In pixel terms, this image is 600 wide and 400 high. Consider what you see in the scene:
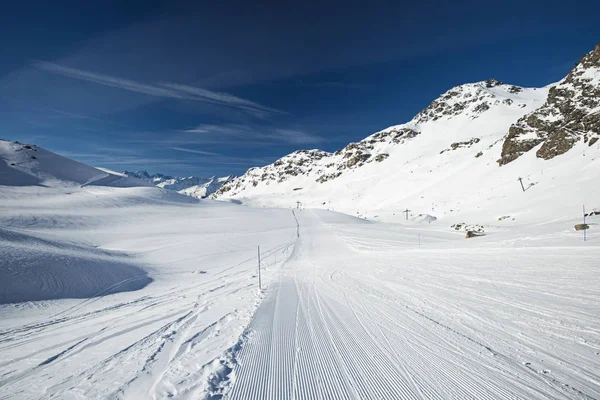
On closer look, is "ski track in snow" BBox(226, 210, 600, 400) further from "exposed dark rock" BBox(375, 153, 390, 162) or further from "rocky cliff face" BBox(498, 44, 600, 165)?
"exposed dark rock" BBox(375, 153, 390, 162)

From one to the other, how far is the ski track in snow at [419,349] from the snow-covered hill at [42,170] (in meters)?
56.5

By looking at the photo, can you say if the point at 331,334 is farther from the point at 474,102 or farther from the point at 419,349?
the point at 474,102

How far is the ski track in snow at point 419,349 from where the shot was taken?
10.7 ft

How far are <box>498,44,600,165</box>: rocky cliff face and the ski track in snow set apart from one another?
50.8m

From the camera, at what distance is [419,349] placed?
14.0 ft

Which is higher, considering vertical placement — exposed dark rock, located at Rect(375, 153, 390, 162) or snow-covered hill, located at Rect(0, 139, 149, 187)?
exposed dark rock, located at Rect(375, 153, 390, 162)

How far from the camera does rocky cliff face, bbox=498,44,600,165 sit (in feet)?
138

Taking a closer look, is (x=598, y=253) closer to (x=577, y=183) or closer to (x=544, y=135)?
(x=577, y=183)

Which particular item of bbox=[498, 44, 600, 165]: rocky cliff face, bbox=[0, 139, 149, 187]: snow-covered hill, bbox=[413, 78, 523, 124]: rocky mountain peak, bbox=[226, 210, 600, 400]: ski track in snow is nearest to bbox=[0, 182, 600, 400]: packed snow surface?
bbox=[226, 210, 600, 400]: ski track in snow

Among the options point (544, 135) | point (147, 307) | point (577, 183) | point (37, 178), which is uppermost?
point (544, 135)

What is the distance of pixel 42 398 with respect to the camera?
131 inches

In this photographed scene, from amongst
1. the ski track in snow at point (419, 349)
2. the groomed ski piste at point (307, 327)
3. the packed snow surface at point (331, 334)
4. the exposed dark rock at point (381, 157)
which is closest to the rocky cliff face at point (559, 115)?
the packed snow surface at point (331, 334)

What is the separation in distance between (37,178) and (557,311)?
64.7 meters

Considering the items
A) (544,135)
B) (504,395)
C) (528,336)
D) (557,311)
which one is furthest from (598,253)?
(544,135)
